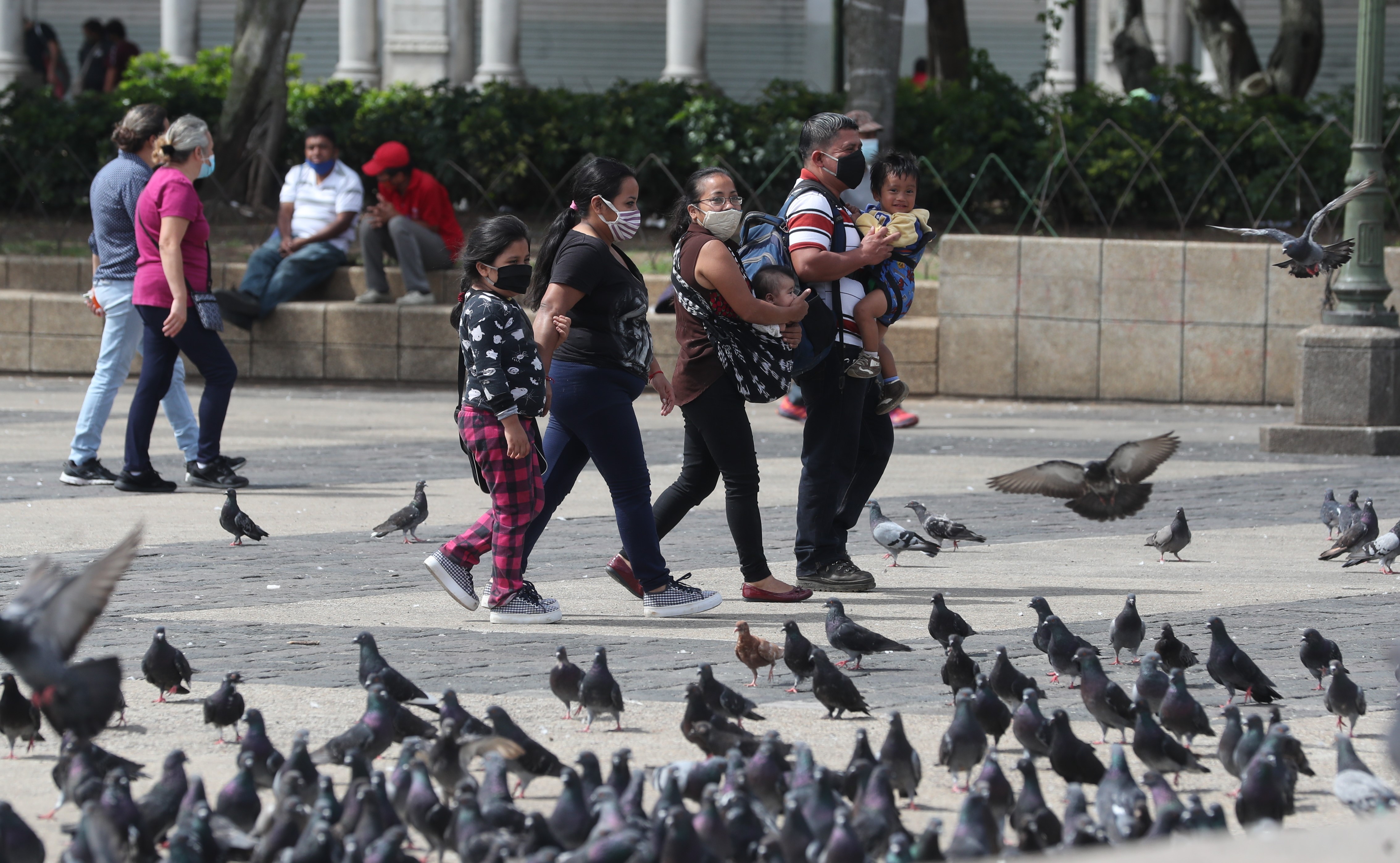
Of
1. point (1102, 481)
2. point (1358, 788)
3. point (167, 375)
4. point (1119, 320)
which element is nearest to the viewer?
point (1358, 788)

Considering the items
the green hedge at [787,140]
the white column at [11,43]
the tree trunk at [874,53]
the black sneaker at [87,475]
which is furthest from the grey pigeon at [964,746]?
the white column at [11,43]

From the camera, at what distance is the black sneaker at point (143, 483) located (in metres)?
9.45

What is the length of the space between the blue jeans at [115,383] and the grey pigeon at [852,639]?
5.02 metres

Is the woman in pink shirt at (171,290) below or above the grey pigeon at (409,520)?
above

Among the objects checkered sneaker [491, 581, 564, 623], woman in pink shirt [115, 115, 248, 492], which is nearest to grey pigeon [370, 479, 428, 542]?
woman in pink shirt [115, 115, 248, 492]

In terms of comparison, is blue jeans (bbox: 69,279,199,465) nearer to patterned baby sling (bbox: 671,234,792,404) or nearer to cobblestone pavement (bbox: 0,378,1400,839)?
cobblestone pavement (bbox: 0,378,1400,839)

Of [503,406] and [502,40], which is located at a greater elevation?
[502,40]

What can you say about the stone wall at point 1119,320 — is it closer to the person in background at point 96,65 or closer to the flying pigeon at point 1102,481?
the flying pigeon at point 1102,481

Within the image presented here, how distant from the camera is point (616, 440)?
650 centimetres

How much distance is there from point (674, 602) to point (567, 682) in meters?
1.58

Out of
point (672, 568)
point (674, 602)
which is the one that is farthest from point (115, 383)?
point (674, 602)

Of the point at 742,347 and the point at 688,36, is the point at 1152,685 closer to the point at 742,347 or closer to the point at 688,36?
the point at 742,347

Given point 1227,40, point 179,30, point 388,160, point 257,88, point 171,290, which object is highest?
point 179,30

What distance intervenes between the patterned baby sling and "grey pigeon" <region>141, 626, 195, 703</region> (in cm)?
232
